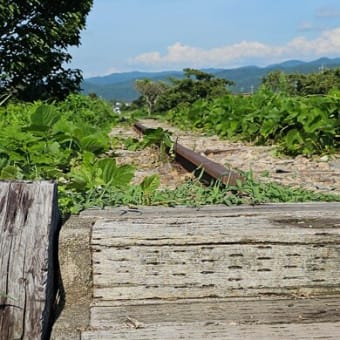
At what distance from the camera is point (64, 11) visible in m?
17.4

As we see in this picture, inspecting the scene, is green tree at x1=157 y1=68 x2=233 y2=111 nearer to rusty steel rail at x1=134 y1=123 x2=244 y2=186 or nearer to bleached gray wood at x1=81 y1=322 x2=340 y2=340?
rusty steel rail at x1=134 y1=123 x2=244 y2=186

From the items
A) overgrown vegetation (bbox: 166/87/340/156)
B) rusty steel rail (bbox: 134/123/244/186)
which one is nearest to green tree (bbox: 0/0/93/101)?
overgrown vegetation (bbox: 166/87/340/156)

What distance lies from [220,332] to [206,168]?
1.80 m

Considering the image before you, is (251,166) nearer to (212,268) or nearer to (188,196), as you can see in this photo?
(188,196)

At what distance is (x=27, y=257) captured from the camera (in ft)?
5.68

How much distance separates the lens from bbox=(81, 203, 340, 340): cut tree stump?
184 cm

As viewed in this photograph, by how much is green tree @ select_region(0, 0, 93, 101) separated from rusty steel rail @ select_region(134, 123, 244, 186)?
11.8 metres

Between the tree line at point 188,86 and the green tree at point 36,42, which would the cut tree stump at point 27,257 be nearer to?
the green tree at point 36,42

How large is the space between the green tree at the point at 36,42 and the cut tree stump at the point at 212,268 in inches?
570

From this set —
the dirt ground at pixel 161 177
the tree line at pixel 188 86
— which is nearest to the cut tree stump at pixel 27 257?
the dirt ground at pixel 161 177

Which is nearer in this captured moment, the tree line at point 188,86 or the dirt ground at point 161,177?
the dirt ground at point 161,177

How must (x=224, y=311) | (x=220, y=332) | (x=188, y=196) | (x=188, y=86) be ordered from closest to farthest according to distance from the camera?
(x=220, y=332), (x=224, y=311), (x=188, y=196), (x=188, y=86)

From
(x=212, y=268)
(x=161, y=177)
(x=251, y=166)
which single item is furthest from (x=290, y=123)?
(x=212, y=268)

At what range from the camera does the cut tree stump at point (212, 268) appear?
1.84 m
